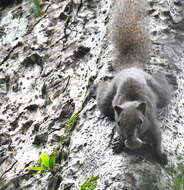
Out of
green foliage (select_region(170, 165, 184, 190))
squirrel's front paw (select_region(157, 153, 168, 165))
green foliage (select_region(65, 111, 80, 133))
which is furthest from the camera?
green foliage (select_region(65, 111, 80, 133))

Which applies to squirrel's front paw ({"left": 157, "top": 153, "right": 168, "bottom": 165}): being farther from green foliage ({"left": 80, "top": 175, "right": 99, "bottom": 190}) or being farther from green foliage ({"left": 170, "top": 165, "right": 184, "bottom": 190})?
green foliage ({"left": 80, "top": 175, "right": 99, "bottom": 190})

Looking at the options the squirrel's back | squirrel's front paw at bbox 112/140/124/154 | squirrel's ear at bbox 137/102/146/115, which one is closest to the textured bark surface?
squirrel's front paw at bbox 112/140/124/154

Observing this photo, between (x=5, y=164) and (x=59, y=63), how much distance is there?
1571mm

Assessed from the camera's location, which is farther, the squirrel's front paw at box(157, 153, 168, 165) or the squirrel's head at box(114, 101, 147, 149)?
the squirrel's front paw at box(157, 153, 168, 165)

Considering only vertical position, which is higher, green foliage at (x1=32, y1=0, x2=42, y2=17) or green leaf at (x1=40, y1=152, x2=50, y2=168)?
green foliage at (x1=32, y1=0, x2=42, y2=17)

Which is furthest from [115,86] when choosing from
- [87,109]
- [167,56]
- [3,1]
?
[3,1]

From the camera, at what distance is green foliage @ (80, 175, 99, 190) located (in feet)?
13.2

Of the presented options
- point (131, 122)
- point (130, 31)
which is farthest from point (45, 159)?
point (130, 31)

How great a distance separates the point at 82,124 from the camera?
4852 mm

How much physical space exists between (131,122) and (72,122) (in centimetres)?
106

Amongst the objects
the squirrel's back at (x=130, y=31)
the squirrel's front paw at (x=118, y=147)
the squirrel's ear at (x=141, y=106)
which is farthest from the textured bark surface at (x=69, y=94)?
the squirrel's ear at (x=141, y=106)

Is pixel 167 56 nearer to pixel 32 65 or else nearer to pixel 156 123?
pixel 156 123

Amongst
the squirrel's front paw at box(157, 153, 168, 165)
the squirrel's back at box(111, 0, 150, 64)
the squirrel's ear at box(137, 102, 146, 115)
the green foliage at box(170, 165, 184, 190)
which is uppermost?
the squirrel's ear at box(137, 102, 146, 115)

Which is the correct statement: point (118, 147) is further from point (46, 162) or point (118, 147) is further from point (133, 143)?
point (46, 162)
